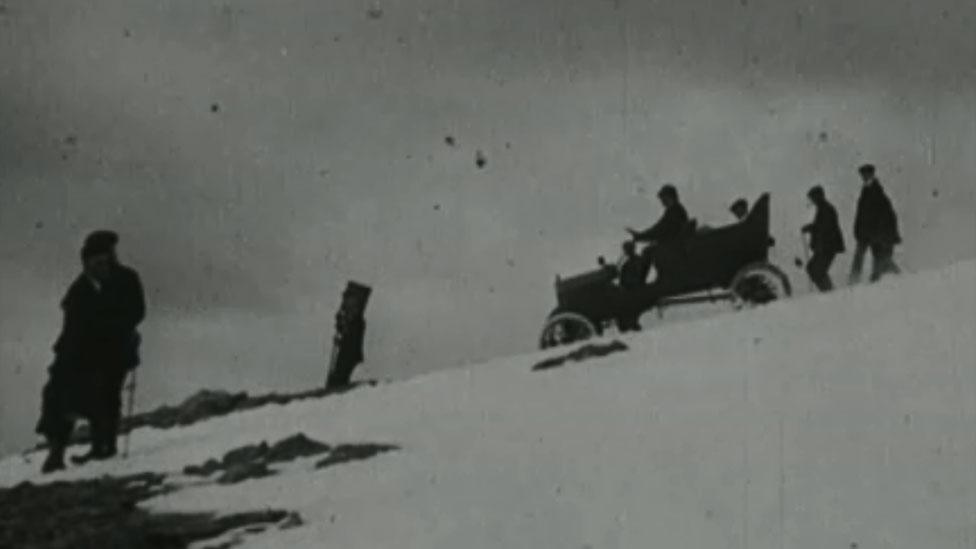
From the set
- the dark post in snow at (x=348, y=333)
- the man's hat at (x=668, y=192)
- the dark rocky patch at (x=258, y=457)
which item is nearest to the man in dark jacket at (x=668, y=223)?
the man's hat at (x=668, y=192)

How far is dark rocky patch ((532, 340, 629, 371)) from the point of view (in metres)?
15.4

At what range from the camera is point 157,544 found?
32.3 feet

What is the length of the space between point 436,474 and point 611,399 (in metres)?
2.51

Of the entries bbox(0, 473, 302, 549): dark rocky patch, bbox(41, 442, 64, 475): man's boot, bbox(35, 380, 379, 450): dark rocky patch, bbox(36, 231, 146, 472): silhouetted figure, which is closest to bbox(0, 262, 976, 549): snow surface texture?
bbox(0, 473, 302, 549): dark rocky patch

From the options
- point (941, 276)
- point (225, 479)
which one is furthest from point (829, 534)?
point (941, 276)

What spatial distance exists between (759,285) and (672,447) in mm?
7343

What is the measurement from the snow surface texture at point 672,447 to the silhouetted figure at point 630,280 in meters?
2.07

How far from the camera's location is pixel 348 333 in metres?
19.1

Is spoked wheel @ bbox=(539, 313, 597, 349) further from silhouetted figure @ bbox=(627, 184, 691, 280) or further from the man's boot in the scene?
the man's boot

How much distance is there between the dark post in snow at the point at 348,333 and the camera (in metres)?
19.0

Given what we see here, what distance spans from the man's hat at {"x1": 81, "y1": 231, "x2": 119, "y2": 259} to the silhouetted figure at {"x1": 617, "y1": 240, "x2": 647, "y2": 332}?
651 cm

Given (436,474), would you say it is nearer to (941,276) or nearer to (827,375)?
(827,375)

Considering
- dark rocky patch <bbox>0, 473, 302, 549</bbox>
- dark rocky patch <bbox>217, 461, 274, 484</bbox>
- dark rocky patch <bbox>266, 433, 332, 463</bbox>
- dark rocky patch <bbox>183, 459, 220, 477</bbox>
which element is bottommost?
dark rocky patch <bbox>0, 473, 302, 549</bbox>

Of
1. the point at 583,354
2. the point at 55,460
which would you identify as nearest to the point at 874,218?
the point at 583,354
